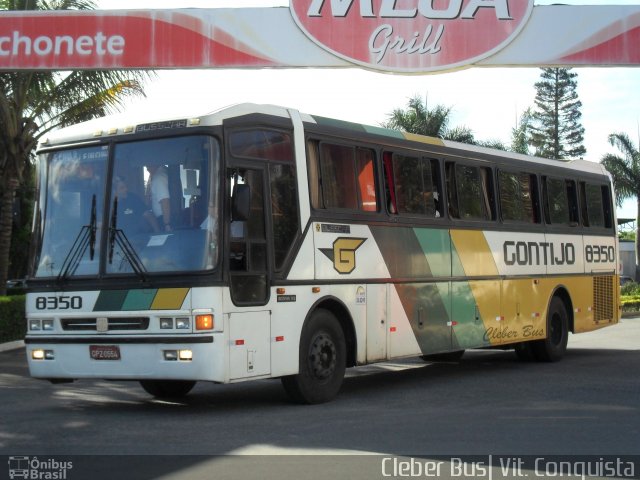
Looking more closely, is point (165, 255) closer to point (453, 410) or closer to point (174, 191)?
point (174, 191)

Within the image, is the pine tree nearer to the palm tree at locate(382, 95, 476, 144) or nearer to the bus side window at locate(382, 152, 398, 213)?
the palm tree at locate(382, 95, 476, 144)

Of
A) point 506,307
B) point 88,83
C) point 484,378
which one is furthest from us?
point 88,83

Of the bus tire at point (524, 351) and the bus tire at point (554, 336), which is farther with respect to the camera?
the bus tire at point (524, 351)

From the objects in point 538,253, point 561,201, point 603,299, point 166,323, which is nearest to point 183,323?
point 166,323

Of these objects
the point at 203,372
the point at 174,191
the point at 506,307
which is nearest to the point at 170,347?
the point at 203,372

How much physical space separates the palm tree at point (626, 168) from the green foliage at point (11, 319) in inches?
1713

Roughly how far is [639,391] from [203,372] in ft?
18.8

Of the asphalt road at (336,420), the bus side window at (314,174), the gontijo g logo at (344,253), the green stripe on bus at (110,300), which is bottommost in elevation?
the asphalt road at (336,420)

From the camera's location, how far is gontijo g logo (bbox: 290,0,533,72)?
54.1 feet

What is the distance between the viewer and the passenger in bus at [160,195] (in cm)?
1091

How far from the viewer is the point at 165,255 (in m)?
10.9

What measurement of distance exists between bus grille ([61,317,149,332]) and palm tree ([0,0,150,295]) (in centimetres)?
1306

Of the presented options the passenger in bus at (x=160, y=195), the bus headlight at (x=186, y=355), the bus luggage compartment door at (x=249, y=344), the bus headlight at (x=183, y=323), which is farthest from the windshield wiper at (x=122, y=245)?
the bus luggage compartment door at (x=249, y=344)

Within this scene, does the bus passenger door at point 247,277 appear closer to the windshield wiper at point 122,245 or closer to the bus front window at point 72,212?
the windshield wiper at point 122,245
